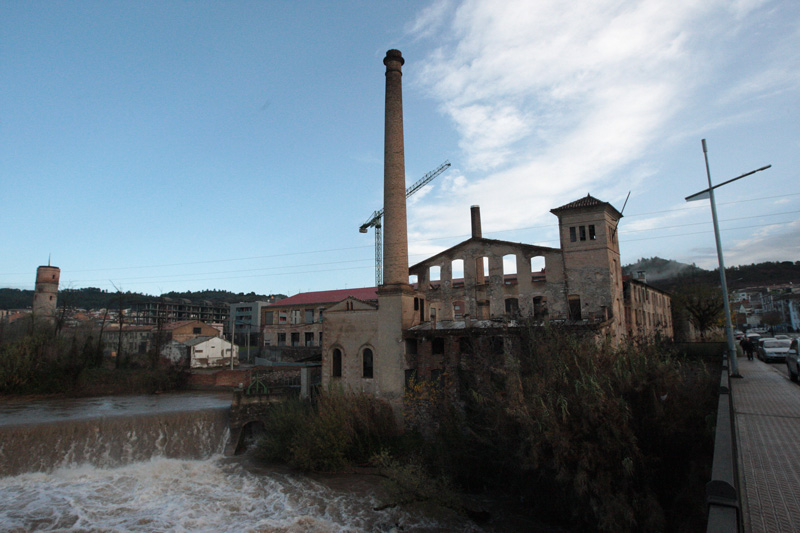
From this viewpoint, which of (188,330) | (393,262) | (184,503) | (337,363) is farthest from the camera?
(188,330)

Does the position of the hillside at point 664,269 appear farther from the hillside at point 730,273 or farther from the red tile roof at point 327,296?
the red tile roof at point 327,296

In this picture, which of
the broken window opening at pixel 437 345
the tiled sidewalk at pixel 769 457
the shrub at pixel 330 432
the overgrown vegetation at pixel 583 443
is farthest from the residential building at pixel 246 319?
the tiled sidewalk at pixel 769 457

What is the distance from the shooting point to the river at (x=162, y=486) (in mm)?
13805

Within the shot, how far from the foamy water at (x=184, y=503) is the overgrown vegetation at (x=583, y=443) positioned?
1.50m

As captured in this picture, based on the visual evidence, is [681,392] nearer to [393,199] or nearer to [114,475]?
[393,199]

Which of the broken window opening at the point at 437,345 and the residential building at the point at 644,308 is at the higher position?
the residential building at the point at 644,308

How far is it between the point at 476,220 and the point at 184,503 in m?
19.9

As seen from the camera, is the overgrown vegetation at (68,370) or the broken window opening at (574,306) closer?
the broken window opening at (574,306)

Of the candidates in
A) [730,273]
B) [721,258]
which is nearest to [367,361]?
Answer: [721,258]

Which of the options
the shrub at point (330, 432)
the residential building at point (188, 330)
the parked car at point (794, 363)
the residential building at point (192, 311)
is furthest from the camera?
the residential building at point (192, 311)

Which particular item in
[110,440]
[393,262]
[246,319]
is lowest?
[110,440]

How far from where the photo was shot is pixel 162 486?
16.9m

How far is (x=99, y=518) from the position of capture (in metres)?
14.0

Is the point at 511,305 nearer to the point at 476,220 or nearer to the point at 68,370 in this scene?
the point at 476,220
